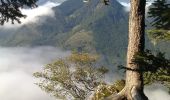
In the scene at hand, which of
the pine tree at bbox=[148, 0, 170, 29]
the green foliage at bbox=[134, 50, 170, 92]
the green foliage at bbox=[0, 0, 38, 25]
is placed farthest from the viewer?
the green foliage at bbox=[0, 0, 38, 25]

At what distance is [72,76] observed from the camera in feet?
195

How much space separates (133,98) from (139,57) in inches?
36.6

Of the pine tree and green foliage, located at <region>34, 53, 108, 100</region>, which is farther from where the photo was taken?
green foliage, located at <region>34, 53, 108, 100</region>

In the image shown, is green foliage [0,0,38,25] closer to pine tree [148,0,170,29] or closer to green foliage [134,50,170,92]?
pine tree [148,0,170,29]

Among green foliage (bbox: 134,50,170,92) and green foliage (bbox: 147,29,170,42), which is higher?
green foliage (bbox: 147,29,170,42)

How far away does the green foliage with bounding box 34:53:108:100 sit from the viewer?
186ft

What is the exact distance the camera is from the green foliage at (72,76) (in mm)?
56781

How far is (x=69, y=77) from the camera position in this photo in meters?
58.8

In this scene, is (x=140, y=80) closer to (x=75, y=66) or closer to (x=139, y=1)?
(x=139, y=1)

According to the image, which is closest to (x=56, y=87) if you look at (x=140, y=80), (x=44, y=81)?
(x=44, y=81)

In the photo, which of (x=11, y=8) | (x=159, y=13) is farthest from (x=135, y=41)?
(x=11, y=8)

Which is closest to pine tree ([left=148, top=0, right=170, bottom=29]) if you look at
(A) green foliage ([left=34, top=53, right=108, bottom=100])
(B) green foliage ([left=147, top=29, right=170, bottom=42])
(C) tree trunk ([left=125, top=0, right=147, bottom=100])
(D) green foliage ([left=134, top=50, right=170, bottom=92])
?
(B) green foliage ([left=147, top=29, right=170, bottom=42])

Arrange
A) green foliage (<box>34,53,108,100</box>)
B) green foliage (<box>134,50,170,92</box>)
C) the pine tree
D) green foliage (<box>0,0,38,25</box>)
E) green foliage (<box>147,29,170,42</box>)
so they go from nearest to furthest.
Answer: green foliage (<box>134,50,170,92</box>) < green foliage (<box>147,29,170,42</box>) < the pine tree < green foliage (<box>0,0,38,25</box>) < green foliage (<box>34,53,108,100</box>)

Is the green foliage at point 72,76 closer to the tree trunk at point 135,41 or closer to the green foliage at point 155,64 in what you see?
the tree trunk at point 135,41
